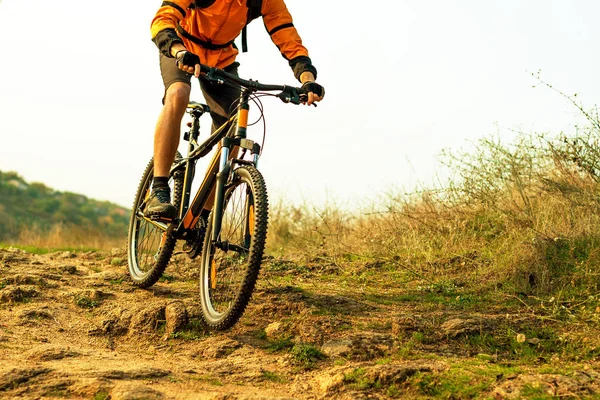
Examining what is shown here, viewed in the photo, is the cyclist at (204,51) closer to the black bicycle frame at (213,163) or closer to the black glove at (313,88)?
the black glove at (313,88)

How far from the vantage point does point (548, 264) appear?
558 centimetres

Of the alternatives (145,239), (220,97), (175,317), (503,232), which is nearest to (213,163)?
(220,97)

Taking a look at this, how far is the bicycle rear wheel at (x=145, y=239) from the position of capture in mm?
5527

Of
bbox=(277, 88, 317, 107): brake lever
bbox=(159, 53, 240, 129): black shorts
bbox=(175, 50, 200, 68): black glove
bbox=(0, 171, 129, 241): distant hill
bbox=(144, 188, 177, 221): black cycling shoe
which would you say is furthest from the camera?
bbox=(0, 171, 129, 241): distant hill

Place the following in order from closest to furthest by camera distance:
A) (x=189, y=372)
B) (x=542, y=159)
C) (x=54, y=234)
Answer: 1. (x=189, y=372)
2. (x=542, y=159)
3. (x=54, y=234)

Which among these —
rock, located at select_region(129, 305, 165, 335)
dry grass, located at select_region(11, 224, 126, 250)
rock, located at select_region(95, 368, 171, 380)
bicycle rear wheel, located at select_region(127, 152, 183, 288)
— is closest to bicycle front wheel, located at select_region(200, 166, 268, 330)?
rock, located at select_region(129, 305, 165, 335)

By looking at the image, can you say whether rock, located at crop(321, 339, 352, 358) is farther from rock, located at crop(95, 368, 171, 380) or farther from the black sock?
the black sock

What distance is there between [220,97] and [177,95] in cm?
56

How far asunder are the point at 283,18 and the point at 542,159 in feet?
10.8

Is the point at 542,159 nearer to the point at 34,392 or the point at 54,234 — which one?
the point at 34,392

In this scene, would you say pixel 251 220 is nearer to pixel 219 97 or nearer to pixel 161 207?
pixel 161 207

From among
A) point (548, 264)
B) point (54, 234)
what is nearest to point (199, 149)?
point (548, 264)

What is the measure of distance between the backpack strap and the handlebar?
866mm

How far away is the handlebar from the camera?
14.4 ft
